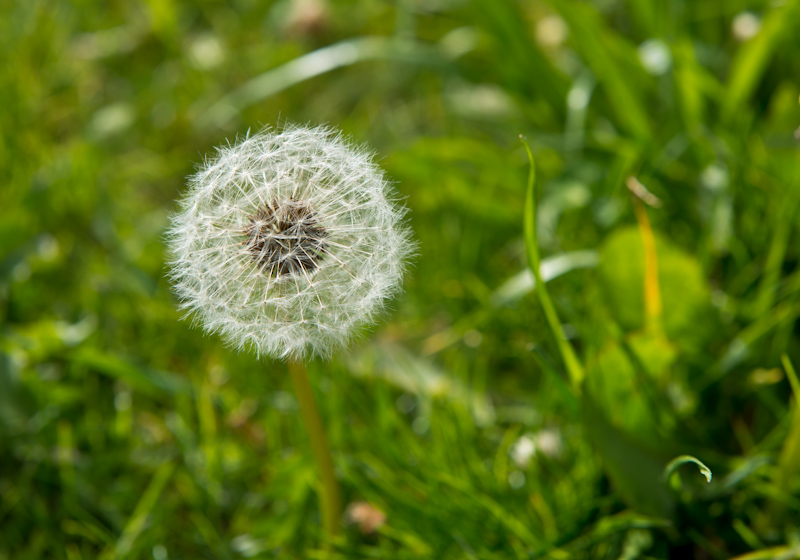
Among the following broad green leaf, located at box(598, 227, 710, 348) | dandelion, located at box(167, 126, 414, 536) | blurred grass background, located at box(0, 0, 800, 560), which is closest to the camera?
dandelion, located at box(167, 126, 414, 536)

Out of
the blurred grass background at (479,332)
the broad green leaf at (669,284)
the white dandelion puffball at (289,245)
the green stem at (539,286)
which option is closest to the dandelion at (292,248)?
the white dandelion puffball at (289,245)

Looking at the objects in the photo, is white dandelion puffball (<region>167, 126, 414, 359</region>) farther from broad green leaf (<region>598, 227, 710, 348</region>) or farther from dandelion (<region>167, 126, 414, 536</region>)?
broad green leaf (<region>598, 227, 710, 348</region>)

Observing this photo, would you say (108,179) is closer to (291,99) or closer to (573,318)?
(291,99)

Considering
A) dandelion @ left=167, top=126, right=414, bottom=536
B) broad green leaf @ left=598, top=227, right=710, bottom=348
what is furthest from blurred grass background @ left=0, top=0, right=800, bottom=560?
dandelion @ left=167, top=126, right=414, bottom=536

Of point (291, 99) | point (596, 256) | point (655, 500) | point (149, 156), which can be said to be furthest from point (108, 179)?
point (655, 500)

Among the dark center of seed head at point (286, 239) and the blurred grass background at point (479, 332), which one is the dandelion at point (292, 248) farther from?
the blurred grass background at point (479, 332)

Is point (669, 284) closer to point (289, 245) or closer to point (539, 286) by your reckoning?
point (539, 286)
